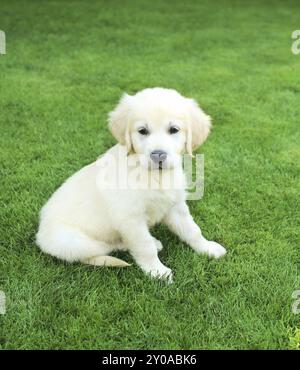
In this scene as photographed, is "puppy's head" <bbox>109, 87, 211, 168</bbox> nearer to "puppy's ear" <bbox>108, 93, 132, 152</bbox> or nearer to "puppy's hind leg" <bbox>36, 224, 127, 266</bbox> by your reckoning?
"puppy's ear" <bbox>108, 93, 132, 152</bbox>

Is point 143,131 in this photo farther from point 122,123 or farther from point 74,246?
point 74,246

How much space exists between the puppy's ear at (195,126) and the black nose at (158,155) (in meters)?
0.23

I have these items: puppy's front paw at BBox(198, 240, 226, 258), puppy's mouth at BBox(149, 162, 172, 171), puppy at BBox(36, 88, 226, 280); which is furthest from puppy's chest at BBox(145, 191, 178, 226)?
puppy's front paw at BBox(198, 240, 226, 258)

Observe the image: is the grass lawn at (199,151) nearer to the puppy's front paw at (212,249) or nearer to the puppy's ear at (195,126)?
the puppy's front paw at (212,249)

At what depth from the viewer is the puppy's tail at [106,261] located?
2867 mm

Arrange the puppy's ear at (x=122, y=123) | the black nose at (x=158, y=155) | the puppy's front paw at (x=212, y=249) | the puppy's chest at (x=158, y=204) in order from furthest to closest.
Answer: the puppy's front paw at (x=212, y=249), the puppy's chest at (x=158, y=204), the puppy's ear at (x=122, y=123), the black nose at (x=158, y=155)

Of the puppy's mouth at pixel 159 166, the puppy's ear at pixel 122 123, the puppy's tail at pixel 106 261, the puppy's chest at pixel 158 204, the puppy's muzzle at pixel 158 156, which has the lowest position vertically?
the puppy's tail at pixel 106 261

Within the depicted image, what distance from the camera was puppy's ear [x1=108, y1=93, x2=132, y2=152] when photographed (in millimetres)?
2680

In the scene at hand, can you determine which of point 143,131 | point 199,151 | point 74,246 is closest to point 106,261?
point 74,246

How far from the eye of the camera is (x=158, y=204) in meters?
2.86

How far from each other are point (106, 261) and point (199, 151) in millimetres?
1870

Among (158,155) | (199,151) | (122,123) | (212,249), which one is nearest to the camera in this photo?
(158,155)

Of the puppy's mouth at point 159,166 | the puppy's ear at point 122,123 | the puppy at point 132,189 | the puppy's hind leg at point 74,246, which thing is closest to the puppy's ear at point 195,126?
the puppy at point 132,189

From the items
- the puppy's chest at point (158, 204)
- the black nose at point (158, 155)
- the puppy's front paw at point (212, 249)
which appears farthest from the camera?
the puppy's front paw at point (212, 249)
